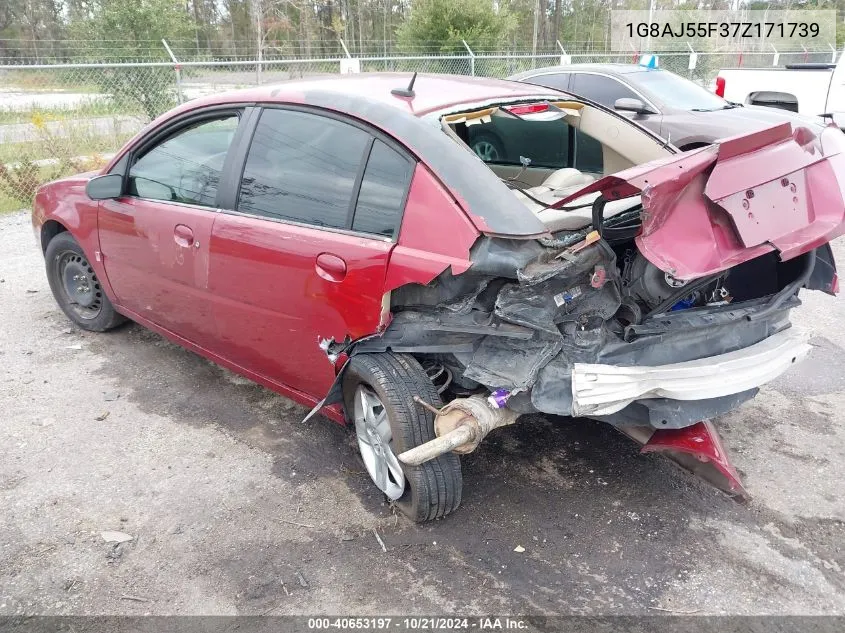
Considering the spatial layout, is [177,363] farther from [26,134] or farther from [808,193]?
[26,134]

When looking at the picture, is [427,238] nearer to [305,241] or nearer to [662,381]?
[305,241]

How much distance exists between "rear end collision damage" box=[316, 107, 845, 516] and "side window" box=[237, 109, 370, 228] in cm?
57

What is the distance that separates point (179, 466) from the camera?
336 centimetres

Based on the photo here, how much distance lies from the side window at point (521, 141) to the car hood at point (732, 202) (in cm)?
176

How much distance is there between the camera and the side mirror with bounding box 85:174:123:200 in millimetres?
3971

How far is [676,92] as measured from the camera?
827 cm

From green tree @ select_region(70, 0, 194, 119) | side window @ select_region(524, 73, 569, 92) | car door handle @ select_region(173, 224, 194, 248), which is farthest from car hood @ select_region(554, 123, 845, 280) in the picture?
green tree @ select_region(70, 0, 194, 119)

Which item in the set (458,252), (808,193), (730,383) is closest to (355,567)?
(458,252)

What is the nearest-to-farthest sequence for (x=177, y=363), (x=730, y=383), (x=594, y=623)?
1. (x=594, y=623)
2. (x=730, y=383)
3. (x=177, y=363)

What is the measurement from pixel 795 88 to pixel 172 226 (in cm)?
A: 1028

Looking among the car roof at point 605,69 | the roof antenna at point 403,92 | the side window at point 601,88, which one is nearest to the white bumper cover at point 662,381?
the roof antenna at point 403,92

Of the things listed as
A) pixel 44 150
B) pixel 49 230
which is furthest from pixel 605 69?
pixel 44 150

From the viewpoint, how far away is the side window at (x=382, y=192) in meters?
2.77

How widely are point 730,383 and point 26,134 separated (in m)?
10.9
